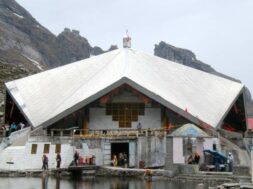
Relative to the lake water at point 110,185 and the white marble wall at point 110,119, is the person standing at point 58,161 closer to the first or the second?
the lake water at point 110,185

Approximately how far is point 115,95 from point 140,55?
28.8 feet

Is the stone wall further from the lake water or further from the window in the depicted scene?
the window

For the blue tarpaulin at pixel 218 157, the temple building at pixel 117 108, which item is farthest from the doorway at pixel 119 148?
the blue tarpaulin at pixel 218 157

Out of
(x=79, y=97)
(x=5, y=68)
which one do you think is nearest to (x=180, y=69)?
(x=79, y=97)

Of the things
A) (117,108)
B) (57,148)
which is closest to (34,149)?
(57,148)

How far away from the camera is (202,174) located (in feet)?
104

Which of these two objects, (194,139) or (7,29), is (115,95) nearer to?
(194,139)

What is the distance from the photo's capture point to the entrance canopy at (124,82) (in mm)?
46844

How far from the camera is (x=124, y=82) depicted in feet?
155

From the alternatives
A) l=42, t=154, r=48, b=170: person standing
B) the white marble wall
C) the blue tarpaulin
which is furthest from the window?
the blue tarpaulin

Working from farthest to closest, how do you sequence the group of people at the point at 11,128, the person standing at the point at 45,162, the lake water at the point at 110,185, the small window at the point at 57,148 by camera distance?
the group of people at the point at 11,128 < the small window at the point at 57,148 < the person standing at the point at 45,162 < the lake water at the point at 110,185

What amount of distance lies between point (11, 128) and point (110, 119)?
8.47 m

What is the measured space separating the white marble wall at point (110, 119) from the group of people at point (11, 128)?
6111mm

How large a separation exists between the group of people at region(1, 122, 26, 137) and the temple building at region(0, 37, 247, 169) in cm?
100
